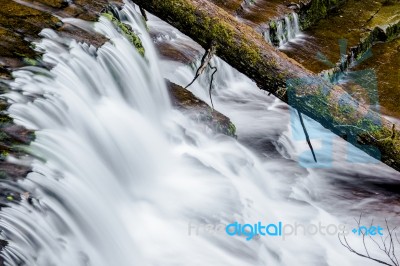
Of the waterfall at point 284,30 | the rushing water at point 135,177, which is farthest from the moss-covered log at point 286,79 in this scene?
the waterfall at point 284,30

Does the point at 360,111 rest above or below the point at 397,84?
below

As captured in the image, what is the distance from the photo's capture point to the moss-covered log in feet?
10.3

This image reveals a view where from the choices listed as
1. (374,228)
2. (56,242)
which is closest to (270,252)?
(374,228)

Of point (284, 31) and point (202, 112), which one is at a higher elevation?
point (284, 31)

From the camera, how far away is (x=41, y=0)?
640 cm

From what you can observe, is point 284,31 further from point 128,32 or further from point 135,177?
point 135,177

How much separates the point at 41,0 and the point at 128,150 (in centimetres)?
232

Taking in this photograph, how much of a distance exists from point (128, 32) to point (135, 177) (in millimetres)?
2341

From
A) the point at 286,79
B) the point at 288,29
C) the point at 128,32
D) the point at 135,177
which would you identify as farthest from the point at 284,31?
the point at 286,79

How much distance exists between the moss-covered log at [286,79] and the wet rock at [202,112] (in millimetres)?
3242

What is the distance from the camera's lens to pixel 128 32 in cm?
704

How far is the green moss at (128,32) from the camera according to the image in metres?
6.84

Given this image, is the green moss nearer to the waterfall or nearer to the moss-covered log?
the moss-covered log

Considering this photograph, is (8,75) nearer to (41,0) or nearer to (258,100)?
(41,0)
